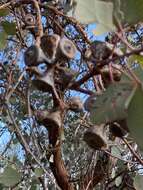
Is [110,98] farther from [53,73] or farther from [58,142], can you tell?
[58,142]

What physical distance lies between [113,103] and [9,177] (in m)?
1.00

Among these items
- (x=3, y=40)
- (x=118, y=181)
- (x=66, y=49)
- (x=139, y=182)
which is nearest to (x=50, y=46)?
(x=66, y=49)

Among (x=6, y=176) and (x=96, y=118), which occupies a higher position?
(x=6, y=176)

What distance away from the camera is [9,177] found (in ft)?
5.00

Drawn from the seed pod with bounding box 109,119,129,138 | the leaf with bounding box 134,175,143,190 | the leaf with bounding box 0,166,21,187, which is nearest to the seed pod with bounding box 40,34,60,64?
the seed pod with bounding box 109,119,129,138

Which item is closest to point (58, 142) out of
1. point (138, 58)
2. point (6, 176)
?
point (6, 176)

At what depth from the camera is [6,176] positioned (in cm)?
152

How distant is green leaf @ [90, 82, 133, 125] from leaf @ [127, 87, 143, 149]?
0.06ft

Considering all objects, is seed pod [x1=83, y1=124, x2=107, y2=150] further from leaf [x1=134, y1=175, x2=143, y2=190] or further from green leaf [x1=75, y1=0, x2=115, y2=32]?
leaf [x1=134, y1=175, x2=143, y2=190]

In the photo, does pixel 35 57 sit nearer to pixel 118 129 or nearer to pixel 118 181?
pixel 118 129

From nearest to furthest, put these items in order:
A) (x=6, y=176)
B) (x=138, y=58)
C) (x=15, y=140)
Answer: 1. (x=138, y=58)
2. (x=6, y=176)
3. (x=15, y=140)

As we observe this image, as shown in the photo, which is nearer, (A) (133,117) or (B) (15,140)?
(A) (133,117)

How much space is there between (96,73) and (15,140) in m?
1.67

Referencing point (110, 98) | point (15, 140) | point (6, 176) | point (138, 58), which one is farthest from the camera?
point (15, 140)
